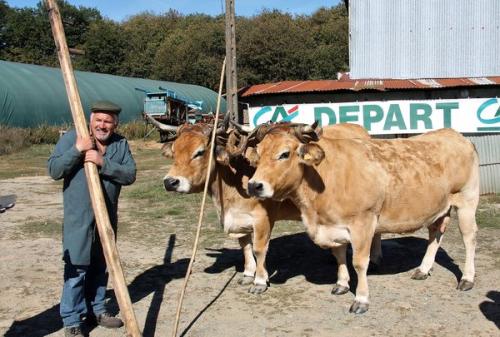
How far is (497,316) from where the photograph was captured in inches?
219

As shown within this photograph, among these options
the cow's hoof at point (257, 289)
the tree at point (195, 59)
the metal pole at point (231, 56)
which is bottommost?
the cow's hoof at point (257, 289)

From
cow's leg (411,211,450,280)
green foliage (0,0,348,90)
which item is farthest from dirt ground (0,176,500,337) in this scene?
green foliage (0,0,348,90)

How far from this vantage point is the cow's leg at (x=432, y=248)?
22.4ft

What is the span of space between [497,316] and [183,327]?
3.23 metres

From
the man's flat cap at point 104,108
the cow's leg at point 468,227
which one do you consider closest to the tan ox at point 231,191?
the man's flat cap at point 104,108

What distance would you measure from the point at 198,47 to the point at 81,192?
53.4 m

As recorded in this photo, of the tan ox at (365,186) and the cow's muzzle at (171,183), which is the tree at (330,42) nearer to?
the tan ox at (365,186)

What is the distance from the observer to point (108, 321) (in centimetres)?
527

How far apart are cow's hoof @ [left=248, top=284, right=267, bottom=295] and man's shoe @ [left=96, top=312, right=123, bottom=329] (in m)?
1.69

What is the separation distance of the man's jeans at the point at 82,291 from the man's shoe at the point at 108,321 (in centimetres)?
5

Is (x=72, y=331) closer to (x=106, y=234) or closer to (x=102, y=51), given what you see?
(x=106, y=234)

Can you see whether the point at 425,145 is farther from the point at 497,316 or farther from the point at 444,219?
the point at 497,316

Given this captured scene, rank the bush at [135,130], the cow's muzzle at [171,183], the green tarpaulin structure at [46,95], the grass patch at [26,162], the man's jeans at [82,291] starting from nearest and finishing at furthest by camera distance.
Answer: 1. the man's jeans at [82,291]
2. the cow's muzzle at [171,183]
3. the grass patch at [26,162]
4. the green tarpaulin structure at [46,95]
5. the bush at [135,130]

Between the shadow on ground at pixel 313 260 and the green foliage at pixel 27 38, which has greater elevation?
the green foliage at pixel 27 38
